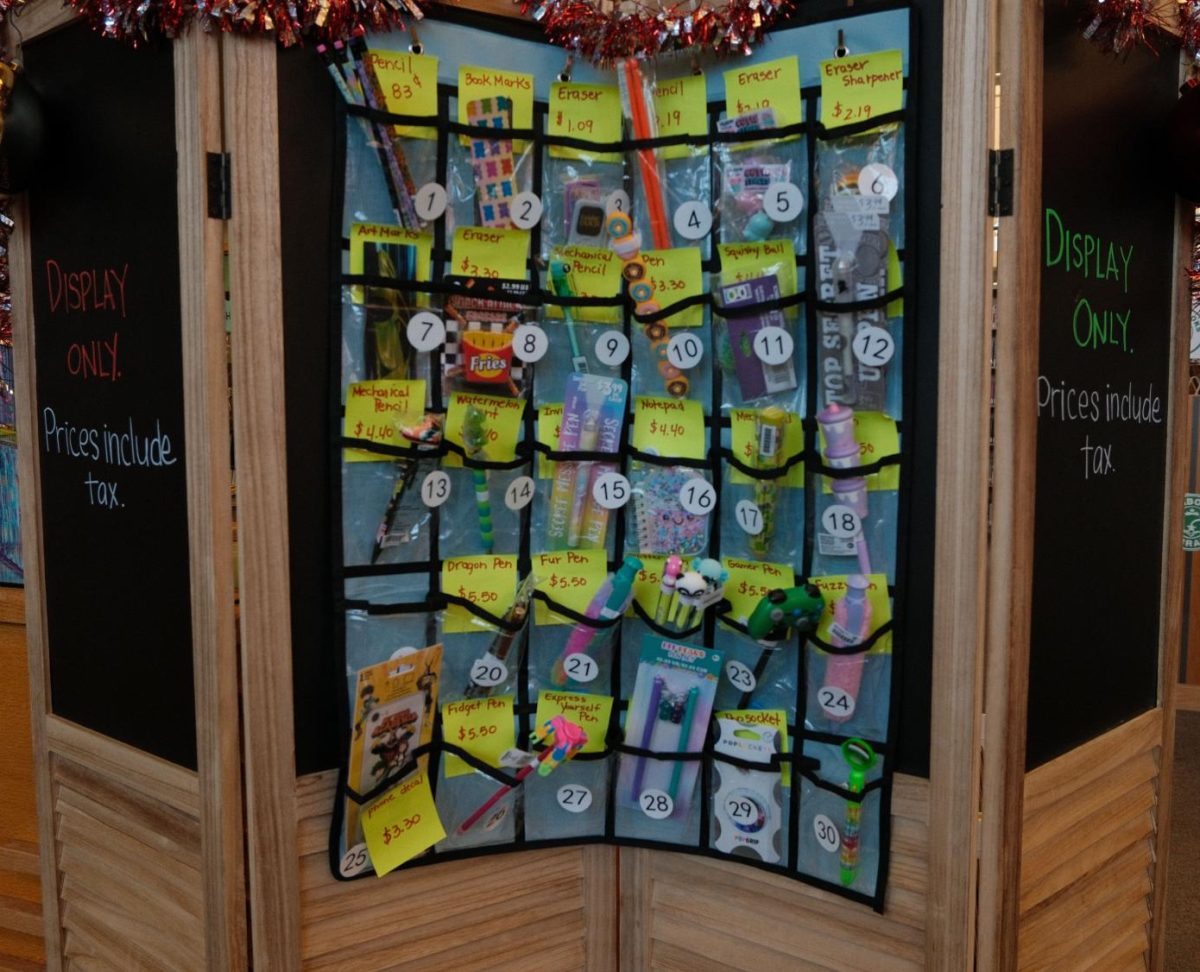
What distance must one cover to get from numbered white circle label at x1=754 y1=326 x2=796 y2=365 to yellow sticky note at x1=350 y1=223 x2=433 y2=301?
1.64 ft

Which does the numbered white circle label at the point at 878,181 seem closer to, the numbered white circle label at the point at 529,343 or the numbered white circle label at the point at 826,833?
the numbered white circle label at the point at 529,343

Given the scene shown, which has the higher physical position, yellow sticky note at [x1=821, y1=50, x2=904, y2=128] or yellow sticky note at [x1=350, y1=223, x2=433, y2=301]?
yellow sticky note at [x1=821, y1=50, x2=904, y2=128]

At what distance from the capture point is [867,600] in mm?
1465

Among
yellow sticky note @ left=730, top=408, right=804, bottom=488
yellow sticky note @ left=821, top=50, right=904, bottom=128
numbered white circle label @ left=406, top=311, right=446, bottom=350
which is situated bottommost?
yellow sticky note @ left=730, top=408, right=804, bottom=488

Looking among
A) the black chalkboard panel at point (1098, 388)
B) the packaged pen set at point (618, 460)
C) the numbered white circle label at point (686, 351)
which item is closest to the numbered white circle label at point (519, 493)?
the packaged pen set at point (618, 460)

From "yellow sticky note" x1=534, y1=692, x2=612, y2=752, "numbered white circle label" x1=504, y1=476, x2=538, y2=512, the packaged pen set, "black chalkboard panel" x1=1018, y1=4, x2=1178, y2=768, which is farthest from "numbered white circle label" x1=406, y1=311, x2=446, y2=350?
"black chalkboard panel" x1=1018, y1=4, x2=1178, y2=768

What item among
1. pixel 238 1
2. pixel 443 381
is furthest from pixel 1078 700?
pixel 238 1

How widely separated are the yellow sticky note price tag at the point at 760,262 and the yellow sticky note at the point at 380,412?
499mm

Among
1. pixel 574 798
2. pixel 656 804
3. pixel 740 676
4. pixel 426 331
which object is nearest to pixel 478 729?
pixel 574 798

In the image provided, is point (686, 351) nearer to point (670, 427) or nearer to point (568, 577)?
point (670, 427)

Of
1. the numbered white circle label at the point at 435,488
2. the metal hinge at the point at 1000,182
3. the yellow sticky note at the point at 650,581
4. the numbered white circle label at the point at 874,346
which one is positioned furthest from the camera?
the yellow sticky note at the point at 650,581

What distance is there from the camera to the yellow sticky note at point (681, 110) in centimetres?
157

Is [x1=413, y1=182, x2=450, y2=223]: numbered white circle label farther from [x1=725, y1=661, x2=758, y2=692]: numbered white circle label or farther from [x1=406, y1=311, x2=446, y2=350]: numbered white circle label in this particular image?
[x1=725, y1=661, x2=758, y2=692]: numbered white circle label

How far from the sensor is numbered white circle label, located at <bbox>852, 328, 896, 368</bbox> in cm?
142
